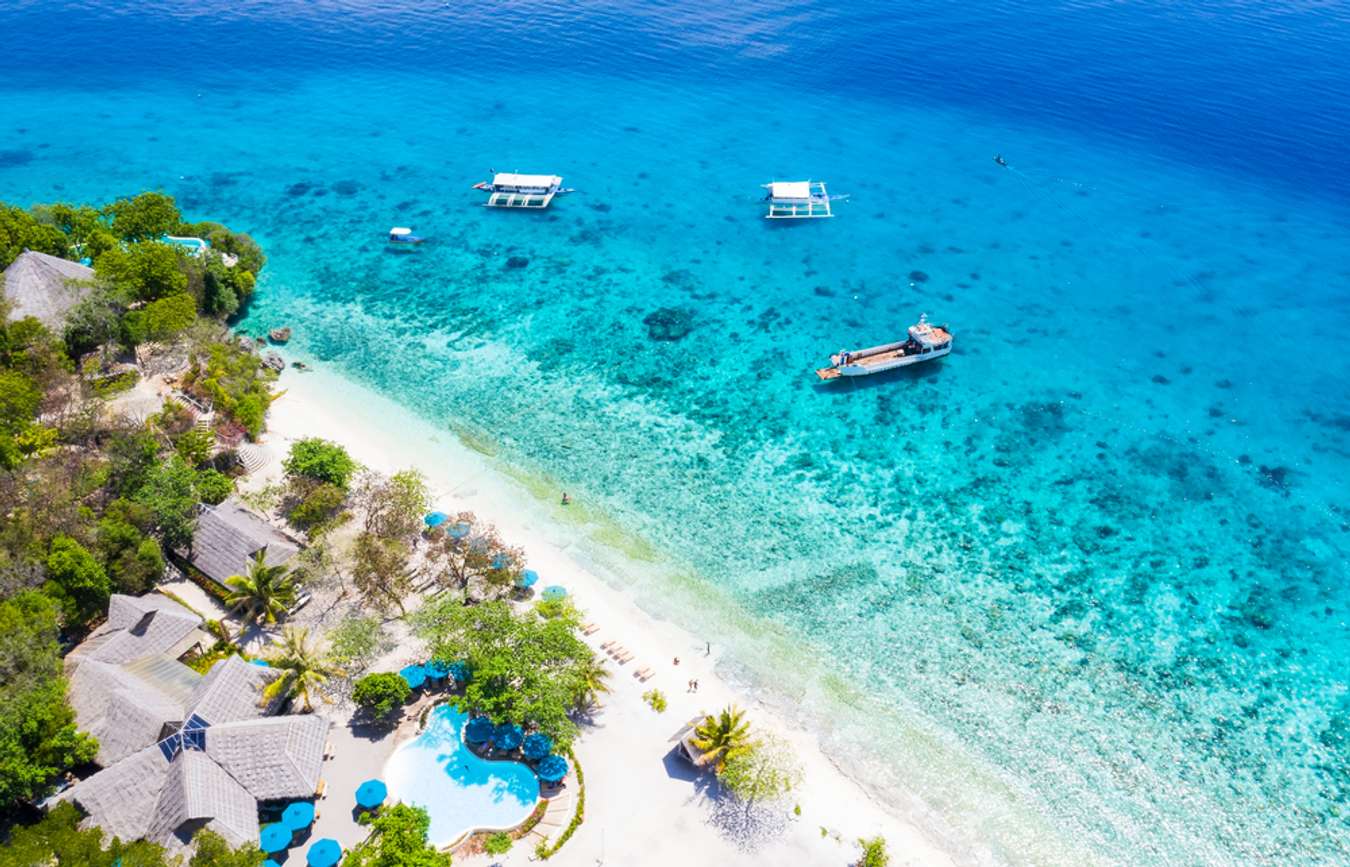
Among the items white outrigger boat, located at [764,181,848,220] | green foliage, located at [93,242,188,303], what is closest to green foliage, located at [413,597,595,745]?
green foliage, located at [93,242,188,303]

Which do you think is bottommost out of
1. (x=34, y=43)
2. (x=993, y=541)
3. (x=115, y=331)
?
(x=993, y=541)

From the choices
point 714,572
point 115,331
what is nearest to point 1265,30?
point 714,572

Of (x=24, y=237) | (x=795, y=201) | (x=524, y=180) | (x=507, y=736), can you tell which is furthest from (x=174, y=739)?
(x=795, y=201)

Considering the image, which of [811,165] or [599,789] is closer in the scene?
[599,789]

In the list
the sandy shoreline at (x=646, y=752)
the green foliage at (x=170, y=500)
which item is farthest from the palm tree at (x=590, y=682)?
the green foliage at (x=170, y=500)

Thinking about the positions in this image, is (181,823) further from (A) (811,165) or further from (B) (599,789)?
(A) (811,165)

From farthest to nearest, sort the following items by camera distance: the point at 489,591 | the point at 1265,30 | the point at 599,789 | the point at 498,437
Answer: the point at 1265,30, the point at 498,437, the point at 489,591, the point at 599,789

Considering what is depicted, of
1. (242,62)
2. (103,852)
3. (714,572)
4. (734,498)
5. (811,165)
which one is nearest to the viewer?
(103,852)

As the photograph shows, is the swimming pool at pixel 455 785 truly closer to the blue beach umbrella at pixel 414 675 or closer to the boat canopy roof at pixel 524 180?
the blue beach umbrella at pixel 414 675
